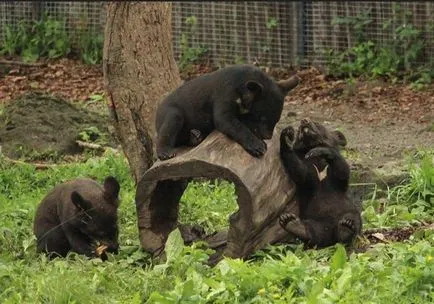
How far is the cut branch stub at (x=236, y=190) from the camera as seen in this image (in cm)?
867

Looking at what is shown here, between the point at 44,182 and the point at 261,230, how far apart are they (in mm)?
4574

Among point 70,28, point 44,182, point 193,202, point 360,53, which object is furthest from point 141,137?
point 70,28

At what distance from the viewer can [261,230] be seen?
894cm

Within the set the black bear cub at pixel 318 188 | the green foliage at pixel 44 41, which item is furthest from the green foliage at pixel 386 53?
the black bear cub at pixel 318 188

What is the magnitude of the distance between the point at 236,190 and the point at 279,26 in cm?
1168

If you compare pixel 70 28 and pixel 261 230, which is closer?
pixel 261 230

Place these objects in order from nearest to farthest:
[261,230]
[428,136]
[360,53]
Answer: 1. [261,230]
2. [428,136]
3. [360,53]

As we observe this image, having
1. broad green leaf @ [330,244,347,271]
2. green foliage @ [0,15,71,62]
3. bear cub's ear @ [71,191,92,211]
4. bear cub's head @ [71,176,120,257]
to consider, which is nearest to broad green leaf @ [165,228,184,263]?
bear cub's head @ [71,176,120,257]

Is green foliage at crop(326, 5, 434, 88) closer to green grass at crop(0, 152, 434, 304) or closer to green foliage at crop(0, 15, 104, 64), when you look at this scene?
green foliage at crop(0, 15, 104, 64)

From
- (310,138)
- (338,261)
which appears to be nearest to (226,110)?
(310,138)

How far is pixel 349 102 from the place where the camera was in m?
17.6

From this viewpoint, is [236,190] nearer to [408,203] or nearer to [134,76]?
[408,203]

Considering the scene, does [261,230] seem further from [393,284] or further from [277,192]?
[393,284]

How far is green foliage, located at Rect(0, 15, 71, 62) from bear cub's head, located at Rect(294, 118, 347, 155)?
11991mm
